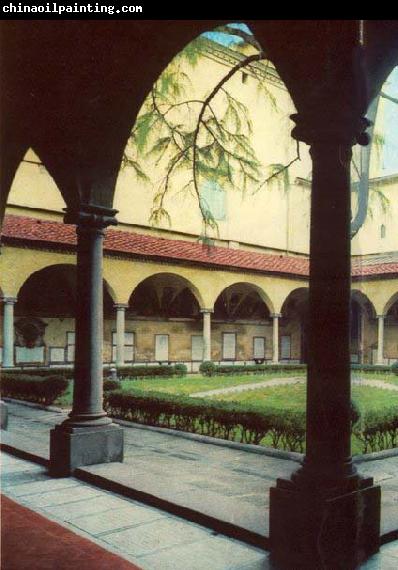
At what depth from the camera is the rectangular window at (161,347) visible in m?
23.9

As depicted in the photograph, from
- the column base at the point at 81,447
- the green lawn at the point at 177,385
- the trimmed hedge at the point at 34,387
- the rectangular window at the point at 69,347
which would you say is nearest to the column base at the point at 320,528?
the column base at the point at 81,447

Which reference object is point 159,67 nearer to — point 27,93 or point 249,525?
point 27,93

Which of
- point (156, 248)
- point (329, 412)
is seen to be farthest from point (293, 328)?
point (329, 412)

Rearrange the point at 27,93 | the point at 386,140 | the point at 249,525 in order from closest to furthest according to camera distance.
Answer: the point at 249,525 → the point at 27,93 → the point at 386,140

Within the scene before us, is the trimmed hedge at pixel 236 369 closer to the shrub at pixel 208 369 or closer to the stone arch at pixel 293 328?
the shrub at pixel 208 369

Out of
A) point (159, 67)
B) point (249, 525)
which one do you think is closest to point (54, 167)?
point (159, 67)

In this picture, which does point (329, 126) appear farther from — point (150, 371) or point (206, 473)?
point (150, 371)

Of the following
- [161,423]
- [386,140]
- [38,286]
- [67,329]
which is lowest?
[161,423]

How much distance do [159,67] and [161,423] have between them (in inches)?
270

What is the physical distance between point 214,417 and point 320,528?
5.80 metres

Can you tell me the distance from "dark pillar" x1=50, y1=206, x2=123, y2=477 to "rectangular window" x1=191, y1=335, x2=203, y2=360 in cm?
1891

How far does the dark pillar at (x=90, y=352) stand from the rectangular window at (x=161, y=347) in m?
17.7
